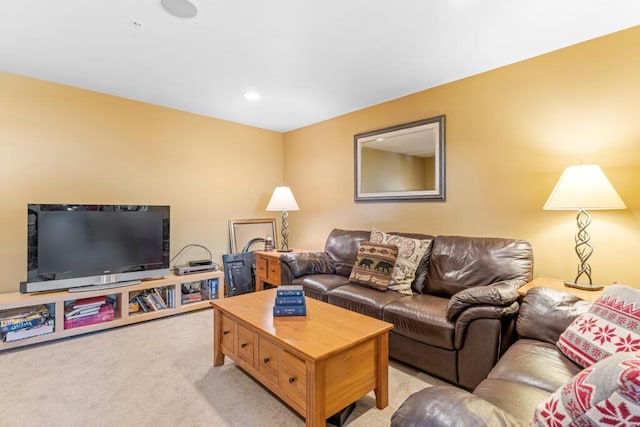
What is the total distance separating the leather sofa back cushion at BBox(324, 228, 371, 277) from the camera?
3.41 metres

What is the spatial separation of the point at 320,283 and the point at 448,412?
217cm

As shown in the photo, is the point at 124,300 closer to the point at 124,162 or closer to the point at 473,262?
the point at 124,162

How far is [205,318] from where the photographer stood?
133 inches

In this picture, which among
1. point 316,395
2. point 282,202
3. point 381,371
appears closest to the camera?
point 316,395

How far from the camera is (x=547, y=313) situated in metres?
1.72

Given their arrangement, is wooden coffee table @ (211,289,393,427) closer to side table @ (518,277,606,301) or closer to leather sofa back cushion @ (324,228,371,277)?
side table @ (518,277,606,301)

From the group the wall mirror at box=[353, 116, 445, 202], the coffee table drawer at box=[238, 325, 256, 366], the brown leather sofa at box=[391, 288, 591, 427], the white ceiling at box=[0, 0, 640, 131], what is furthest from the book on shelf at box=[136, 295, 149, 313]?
the brown leather sofa at box=[391, 288, 591, 427]

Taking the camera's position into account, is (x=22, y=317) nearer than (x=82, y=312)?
Yes

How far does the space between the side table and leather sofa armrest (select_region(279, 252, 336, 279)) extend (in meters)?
1.86

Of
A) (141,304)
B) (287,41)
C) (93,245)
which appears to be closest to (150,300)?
(141,304)

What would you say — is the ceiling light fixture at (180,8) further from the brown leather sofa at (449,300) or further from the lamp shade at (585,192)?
the lamp shade at (585,192)

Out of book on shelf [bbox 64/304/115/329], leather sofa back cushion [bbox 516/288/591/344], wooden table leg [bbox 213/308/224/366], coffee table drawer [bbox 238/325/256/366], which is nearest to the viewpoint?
leather sofa back cushion [bbox 516/288/591/344]

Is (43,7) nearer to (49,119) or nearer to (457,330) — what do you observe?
(49,119)

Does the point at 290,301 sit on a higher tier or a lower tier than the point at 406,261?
lower
